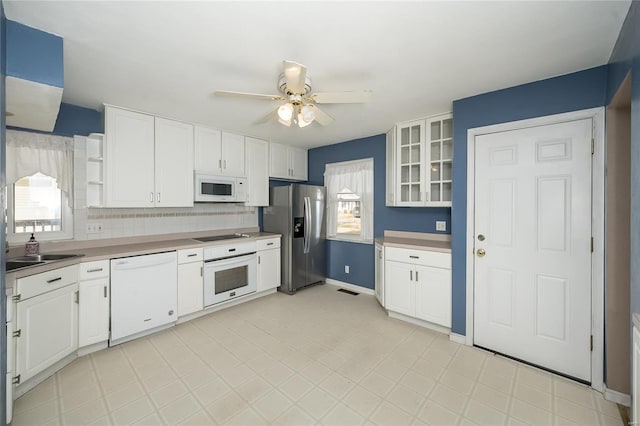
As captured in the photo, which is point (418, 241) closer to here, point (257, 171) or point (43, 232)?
point (257, 171)

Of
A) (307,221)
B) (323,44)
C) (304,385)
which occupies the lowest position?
(304,385)

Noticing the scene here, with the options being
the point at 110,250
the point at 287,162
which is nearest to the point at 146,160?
the point at 110,250

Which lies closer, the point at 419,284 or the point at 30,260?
the point at 30,260

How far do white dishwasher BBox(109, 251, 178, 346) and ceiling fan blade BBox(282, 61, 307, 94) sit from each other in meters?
2.29

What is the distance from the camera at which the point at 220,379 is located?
2113mm

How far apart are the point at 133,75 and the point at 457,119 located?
2944 millimetres

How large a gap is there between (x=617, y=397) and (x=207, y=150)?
4526mm

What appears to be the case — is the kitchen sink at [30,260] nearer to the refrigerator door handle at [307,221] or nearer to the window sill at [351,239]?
the refrigerator door handle at [307,221]

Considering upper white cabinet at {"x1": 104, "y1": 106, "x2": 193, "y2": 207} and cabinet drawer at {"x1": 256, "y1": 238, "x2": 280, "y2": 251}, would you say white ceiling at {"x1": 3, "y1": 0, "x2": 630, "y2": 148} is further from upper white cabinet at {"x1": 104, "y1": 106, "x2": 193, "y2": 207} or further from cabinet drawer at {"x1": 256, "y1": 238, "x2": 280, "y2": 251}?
cabinet drawer at {"x1": 256, "y1": 238, "x2": 280, "y2": 251}

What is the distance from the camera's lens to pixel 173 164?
3262mm

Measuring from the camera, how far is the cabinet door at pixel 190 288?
3.07 m

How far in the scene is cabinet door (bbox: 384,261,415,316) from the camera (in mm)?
3047

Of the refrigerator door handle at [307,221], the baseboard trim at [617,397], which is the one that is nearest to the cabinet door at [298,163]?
the refrigerator door handle at [307,221]

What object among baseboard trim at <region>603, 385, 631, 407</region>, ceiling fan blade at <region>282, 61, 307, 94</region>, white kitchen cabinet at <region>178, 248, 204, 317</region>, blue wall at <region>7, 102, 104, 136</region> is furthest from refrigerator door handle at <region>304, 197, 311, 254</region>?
baseboard trim at <region>603, 385, 631, 407</region>
